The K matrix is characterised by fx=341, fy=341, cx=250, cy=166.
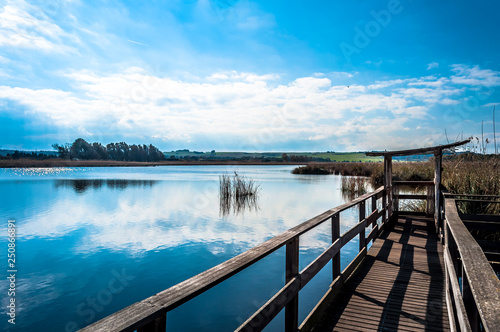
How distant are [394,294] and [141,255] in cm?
732

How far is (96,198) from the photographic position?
69.4 ft

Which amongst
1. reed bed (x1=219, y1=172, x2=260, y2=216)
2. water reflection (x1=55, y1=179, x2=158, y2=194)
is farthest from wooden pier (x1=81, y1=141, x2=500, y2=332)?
water reflection (x1=55, y1=179, x2=158, y2=194)

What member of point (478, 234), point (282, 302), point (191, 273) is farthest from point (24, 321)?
point (478, 234)

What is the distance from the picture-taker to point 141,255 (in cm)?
968

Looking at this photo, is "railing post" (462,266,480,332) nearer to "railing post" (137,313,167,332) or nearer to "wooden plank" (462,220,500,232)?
"railing post" (137,313,167,332)

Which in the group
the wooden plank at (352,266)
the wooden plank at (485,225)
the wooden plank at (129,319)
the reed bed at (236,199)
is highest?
the wooden plank at (129,319)

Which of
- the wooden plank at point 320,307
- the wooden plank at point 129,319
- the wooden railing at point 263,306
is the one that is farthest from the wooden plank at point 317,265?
the wooden plank at point 129,319

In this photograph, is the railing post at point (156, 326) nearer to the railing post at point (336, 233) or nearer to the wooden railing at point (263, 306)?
the wooden railing at point (263, 306)

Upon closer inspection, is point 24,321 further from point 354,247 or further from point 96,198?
point 96,198

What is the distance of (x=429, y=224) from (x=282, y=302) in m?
7.54

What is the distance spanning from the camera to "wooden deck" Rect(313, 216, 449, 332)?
3.55m

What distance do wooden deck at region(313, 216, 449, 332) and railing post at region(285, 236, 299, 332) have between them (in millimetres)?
544

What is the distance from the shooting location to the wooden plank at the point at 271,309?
223 cm

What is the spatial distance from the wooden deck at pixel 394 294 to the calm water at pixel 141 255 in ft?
4.64
